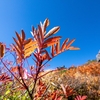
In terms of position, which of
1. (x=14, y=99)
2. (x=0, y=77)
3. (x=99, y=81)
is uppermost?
(x=99, y=81)

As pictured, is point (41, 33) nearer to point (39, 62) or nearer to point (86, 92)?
point (39, 62)

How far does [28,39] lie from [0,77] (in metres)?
0.77

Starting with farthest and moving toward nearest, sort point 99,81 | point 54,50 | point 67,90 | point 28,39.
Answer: point 99,81
point 67,90
point 54,50
point 28,39

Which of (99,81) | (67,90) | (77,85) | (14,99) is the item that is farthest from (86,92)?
(67,90)

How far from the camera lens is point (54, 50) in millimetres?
931

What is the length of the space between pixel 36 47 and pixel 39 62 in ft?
0.24

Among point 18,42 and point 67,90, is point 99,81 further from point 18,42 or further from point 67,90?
point 18,42

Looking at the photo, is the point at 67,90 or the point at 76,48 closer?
the point at 76,48

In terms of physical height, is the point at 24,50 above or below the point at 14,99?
below

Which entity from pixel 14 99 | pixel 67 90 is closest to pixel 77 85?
pixel 14 99

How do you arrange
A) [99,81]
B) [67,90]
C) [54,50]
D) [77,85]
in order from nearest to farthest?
[54,50] → [67,90] → [77,85] → [99,81]

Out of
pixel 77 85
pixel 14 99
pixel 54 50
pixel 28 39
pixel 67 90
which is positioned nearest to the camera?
pixel 28 39

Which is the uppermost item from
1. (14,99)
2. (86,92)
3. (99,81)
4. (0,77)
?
(99,81)

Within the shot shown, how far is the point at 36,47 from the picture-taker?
0.86 metres
